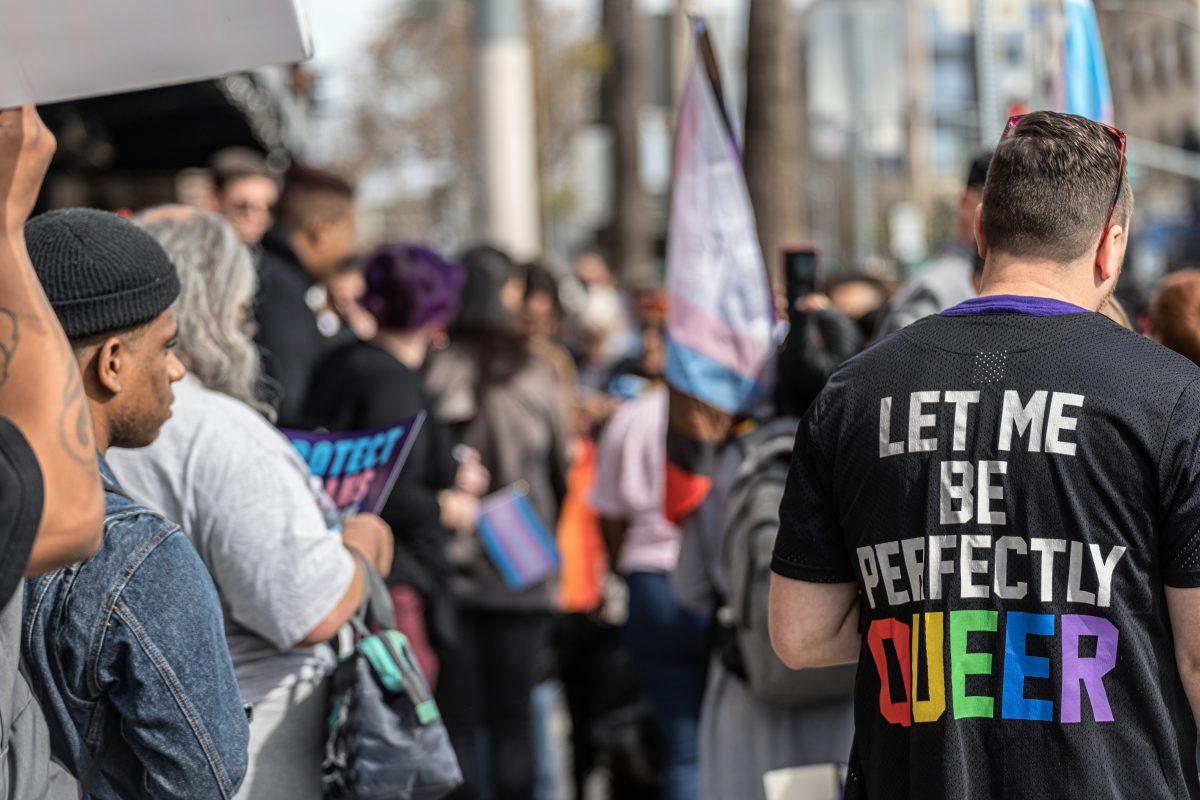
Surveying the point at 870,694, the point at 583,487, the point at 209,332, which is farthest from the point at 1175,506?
the point at 583,487

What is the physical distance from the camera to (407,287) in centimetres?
533

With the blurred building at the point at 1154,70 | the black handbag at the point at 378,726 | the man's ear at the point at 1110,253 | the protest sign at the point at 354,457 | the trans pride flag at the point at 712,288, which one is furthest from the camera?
the blurred building at the point at 1154,70

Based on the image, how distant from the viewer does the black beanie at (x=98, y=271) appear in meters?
2.65

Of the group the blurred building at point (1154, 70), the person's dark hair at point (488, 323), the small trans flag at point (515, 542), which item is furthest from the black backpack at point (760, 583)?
the blurred building at point (1154, 70)

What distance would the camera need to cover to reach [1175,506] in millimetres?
2424

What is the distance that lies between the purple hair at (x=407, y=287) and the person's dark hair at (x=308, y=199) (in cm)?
37

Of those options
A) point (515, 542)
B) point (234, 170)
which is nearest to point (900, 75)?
point (234, 170)

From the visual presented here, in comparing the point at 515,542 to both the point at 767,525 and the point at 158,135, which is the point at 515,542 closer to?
the point at 767,525

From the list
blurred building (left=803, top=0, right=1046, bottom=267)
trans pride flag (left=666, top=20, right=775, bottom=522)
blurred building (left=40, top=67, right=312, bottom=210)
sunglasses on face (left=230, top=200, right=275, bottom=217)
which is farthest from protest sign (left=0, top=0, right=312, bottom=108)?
blurred building (left=40, top=67, right=312, bottom=210)

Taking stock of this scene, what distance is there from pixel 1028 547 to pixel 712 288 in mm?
2141

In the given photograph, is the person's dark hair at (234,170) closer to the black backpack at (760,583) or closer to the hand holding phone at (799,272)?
the hand holding phone at (799,272)

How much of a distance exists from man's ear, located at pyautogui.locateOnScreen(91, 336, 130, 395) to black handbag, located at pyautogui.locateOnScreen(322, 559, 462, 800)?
0.88m

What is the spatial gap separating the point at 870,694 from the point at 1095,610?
442 mm

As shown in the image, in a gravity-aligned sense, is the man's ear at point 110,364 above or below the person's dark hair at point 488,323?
above
